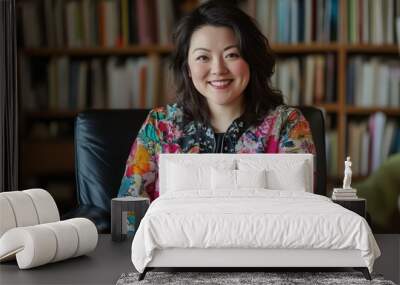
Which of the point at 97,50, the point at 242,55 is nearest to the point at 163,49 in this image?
the point at 97,50

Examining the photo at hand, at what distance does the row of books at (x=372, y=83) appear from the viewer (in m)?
4.15

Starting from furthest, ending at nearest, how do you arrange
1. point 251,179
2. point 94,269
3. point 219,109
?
point 219,109, point 251,179, point 94,269

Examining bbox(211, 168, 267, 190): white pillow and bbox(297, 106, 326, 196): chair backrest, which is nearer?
bbox(211, 168, 267, 190): white pillow

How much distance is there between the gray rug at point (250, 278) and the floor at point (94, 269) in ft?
0.22

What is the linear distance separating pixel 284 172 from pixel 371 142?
1.70 metres

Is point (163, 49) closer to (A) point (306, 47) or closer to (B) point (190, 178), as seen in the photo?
(A) point (306, 47)

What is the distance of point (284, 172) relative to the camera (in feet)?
8.55

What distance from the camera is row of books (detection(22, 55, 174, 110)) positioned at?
4164 mm

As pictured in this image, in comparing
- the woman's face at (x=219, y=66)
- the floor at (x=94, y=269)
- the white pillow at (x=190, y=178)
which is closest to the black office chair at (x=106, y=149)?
the woman's face at (x=219, y=66)

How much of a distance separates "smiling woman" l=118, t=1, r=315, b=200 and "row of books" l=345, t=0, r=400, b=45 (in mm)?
1292

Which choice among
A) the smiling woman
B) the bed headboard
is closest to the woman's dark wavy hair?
the smiling woman

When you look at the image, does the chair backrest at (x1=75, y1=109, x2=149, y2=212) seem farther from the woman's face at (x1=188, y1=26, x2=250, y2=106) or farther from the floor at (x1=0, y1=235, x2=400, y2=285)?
the floor at (x1=0, y1=235, x2=400, y2=285)

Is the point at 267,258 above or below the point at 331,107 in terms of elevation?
below

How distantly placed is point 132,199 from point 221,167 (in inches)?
13.6
